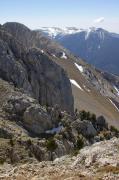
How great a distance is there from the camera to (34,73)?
121 meters

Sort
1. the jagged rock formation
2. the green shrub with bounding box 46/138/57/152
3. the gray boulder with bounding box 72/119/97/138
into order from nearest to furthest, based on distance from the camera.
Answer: the jagged rock formation < the green shrub with bounding box 46/138/57/152 < the gray boulder with bounding box 72/119/97/138

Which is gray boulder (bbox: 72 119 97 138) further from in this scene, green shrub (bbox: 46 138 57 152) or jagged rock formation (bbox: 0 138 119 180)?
jagged rock formation (bbox: 0 138 119 180)

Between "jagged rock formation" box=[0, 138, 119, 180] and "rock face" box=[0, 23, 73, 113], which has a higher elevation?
"jagged rock formation" box=[0, 138, 119, 180]

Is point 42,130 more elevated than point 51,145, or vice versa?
point 51,145

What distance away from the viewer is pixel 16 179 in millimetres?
28812

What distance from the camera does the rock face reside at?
109 meters

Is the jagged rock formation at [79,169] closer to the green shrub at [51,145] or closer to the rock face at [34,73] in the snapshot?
the green shrub at [51,145]

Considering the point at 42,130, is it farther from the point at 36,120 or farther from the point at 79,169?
the point at 79,169

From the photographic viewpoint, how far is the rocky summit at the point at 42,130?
103ft

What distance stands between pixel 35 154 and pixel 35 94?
57.5 m

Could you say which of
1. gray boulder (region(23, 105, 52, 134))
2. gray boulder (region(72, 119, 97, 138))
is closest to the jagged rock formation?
gray boulder (region(23, 105, 52, 134))

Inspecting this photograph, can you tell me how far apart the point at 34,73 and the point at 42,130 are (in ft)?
139

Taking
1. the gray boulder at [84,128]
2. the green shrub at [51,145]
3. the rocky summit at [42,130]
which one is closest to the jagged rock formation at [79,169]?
the rocky summit at [42,130]

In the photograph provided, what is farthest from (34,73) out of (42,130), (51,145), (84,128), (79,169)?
(79,169)
